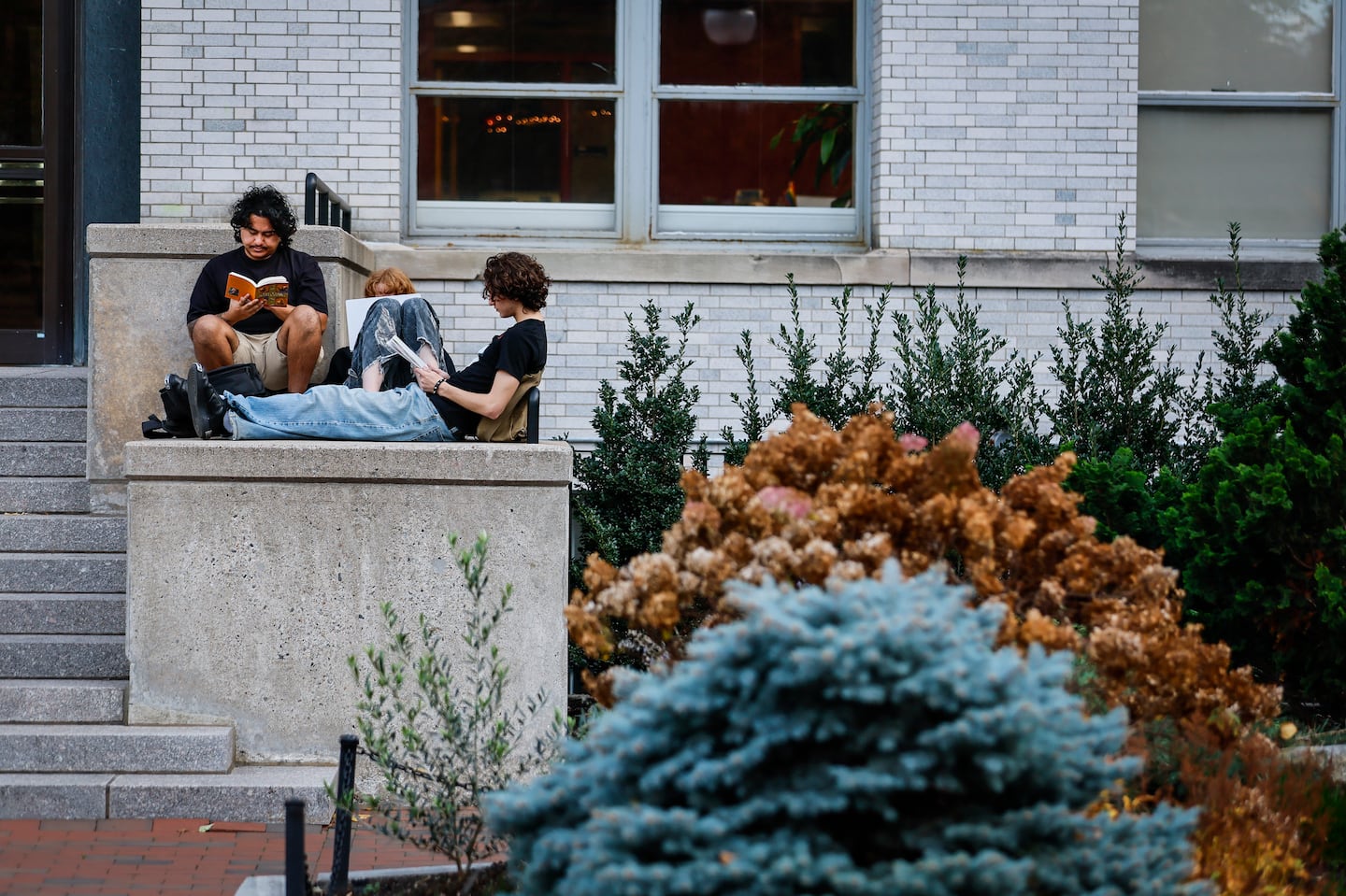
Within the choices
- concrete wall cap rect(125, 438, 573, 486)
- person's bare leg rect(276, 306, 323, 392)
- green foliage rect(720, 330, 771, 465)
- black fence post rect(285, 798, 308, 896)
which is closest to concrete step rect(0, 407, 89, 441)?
→ person's bare leg rect(276, 306, 323, 392)

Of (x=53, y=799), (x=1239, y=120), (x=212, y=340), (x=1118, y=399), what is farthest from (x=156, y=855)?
(x=1239, y=120)

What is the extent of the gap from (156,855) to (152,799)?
0.45 metres

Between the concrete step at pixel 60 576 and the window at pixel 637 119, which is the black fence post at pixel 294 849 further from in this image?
the window at pixel 637 119

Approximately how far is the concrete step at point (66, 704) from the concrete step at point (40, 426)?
196 cm

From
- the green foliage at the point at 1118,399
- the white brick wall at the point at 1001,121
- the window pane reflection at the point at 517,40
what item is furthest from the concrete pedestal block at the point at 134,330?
the green foliage at the point at 1118,399

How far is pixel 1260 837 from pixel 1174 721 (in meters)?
0.41

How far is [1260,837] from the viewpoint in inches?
140

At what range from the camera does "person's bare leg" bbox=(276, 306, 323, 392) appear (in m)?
6.92

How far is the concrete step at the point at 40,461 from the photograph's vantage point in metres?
7.25

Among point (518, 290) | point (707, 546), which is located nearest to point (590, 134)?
point (518, 290)

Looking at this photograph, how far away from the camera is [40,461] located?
23.9 feet

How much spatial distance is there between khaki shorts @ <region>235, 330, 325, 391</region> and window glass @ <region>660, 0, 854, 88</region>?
358 cm

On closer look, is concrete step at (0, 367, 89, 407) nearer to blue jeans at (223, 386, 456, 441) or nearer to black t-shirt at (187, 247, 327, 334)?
black t-shirt at (187, 247, 327, 334)

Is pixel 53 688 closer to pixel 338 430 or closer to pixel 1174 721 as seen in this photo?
pixel 338 430
